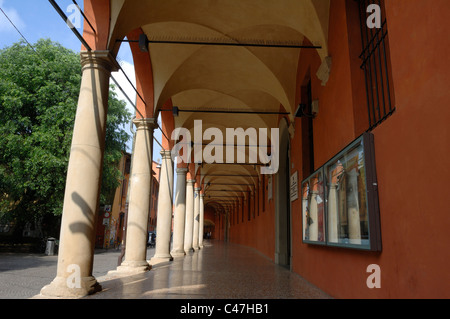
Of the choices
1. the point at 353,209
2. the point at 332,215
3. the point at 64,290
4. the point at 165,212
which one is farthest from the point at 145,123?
the point at 353,209

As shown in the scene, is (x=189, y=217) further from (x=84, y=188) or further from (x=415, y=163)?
(x=415, y=163)

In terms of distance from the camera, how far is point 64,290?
5074 mm

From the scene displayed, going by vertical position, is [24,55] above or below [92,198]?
above

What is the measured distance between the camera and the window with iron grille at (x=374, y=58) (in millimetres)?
4777

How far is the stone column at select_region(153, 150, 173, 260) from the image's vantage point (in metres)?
12.4

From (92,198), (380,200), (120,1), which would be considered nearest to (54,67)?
(120,1)

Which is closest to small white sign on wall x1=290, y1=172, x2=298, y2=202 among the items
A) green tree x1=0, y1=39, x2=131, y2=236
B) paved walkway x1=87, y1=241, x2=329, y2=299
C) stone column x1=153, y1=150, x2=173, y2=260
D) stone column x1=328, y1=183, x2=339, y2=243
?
paved walkway x1=87, y1=241, x2=329, y2=299

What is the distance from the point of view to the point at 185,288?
20.8 feet

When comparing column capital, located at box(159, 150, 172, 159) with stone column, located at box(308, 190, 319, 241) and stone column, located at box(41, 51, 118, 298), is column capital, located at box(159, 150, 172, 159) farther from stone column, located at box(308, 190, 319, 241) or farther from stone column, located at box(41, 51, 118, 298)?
stone column, located at box(308, 190, 319, 241)

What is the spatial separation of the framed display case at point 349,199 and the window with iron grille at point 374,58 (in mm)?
588

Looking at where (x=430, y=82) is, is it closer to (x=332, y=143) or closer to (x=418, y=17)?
(x=418, y=17)

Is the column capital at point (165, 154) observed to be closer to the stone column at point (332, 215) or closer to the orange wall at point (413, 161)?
the stone column at point (332, 215)

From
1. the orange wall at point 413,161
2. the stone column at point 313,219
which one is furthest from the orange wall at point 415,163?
the stone column at point 313,219
